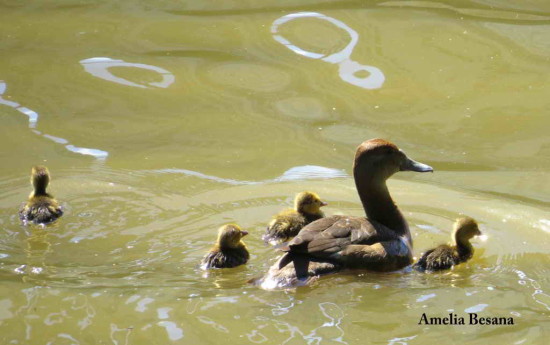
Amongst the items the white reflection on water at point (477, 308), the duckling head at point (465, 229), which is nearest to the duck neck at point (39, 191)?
the duckling head at point (465, 229)

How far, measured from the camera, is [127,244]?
634 cm

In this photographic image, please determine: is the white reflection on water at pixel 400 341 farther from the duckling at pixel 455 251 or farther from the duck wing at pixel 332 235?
the duckling at pixel 455 251

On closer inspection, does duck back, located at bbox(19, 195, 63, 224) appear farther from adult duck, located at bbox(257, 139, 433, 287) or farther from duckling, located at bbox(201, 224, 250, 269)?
adult duck, located at bbox(257, 139, 433, 287)

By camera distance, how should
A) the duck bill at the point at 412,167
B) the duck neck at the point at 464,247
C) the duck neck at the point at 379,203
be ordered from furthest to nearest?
1. the duck bill at the point at 412,167
2. the duck neck at the point at 379,203
3. the duck neck at the point at 464,247

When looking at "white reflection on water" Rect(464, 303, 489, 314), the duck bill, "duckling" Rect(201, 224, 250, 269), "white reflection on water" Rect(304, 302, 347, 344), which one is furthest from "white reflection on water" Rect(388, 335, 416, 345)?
the duck bill

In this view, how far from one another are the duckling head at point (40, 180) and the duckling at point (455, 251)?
2.62 metres

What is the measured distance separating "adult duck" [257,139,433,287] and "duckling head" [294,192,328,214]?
353mm

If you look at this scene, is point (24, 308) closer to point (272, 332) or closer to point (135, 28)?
point (272, 332)

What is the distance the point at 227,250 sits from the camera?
601 centimetres

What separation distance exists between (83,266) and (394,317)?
1.99 m

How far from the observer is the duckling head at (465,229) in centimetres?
606

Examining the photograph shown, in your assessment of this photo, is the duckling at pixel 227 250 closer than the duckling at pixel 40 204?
Yes

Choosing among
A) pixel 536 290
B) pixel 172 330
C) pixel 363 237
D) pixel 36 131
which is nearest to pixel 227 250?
pixel 363 237

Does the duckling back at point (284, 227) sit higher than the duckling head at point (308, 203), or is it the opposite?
the duckling head at point (308, 203)
